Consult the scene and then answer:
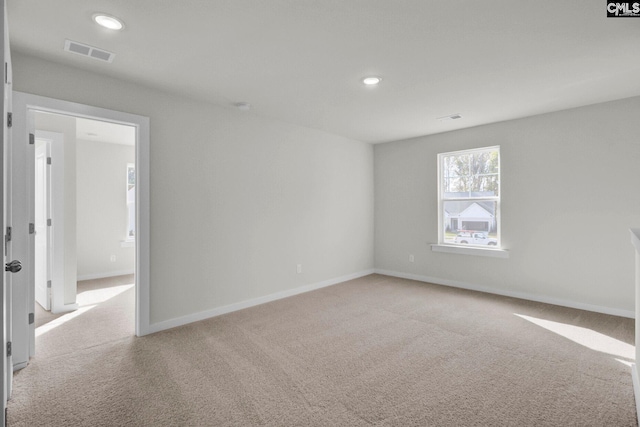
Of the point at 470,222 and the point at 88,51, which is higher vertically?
the point at 88,51

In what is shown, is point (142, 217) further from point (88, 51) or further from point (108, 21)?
point (108, 21)

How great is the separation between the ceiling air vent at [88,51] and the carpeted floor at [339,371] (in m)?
2.45

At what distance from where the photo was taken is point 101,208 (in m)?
6.01

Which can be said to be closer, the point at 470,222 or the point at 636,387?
the point at 636,387

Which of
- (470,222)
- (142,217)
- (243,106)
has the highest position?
(243,106)

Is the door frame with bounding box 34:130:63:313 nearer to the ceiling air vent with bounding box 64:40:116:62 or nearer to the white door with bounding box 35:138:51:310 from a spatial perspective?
the white door with bounding box 35:138:51:310

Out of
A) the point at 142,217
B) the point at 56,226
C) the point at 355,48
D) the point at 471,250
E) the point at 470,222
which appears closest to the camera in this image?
the point at 355,48

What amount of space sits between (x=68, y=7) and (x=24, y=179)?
53.1 inches

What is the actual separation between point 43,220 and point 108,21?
10.0 feet

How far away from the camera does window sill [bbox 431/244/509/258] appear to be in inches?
180

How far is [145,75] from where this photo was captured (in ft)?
9.75

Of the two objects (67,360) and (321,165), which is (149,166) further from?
(321,165)

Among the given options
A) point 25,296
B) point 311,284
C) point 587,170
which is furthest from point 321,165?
point 25,296

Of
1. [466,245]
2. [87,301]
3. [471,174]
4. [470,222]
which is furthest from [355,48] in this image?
[87,301]
